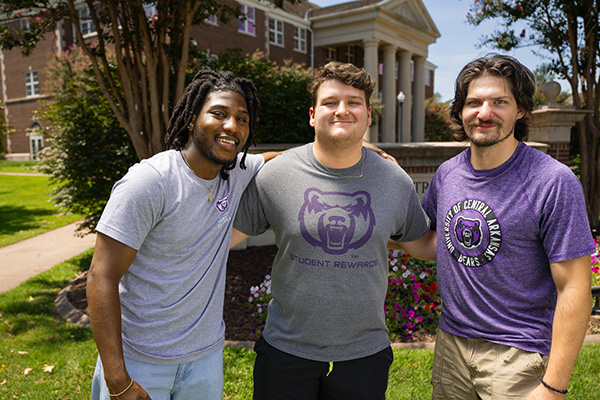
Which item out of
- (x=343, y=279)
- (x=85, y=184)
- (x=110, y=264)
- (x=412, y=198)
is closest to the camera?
(x=110, y=264)

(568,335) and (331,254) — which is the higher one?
(331,254)

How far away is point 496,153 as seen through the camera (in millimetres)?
2213

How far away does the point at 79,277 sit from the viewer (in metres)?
7.48

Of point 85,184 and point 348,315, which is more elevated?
point 85,184

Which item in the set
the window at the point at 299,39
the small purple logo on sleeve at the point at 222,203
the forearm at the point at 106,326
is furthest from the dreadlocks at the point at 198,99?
the window at the point at 299,39

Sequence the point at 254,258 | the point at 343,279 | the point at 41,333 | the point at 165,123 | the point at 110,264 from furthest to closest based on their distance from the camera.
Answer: the point at 254,258 < the point at 165,123 < the point at 41,333 < the point at 343,279 < the point at 110,264

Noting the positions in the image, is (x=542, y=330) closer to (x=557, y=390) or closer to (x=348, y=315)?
(x=557, y=390)

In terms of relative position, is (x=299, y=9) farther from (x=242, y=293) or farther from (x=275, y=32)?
(x=242, y=293)

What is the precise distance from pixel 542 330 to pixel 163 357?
70.5 inches

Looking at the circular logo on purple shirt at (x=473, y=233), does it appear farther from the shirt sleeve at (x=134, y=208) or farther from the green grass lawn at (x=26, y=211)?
the green grass lawn at (x=26, y=211)

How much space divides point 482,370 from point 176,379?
1.51 meters

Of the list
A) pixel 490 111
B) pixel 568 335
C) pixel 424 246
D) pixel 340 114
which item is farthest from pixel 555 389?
pixel 340 114

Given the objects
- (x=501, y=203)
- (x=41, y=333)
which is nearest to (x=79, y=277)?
(x=41, y=333)

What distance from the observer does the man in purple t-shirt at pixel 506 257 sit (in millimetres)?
1922
